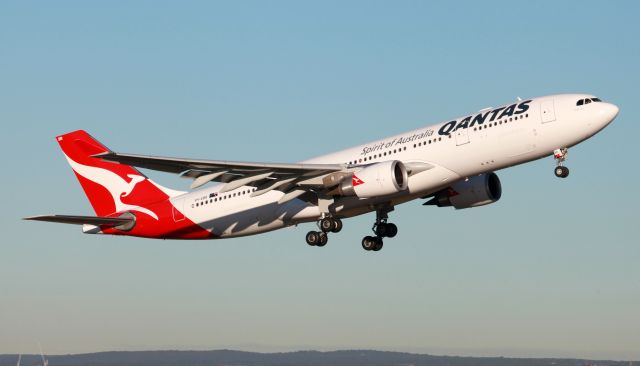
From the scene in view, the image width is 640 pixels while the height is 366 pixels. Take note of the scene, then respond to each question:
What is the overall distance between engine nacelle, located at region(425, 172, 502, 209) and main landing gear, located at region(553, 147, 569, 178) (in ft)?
19.1

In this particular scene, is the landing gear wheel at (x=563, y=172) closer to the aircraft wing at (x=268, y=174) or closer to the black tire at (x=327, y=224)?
the aircraft wing at (x=268, y=174)

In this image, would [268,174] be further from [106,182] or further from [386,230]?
[106,182]

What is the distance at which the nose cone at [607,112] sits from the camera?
137 ft

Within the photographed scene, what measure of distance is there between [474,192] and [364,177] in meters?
7.78

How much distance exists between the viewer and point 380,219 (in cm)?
5059

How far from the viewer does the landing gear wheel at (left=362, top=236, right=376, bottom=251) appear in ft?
167

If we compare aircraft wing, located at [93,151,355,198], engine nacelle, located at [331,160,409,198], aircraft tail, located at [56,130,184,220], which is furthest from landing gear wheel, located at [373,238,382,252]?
aircraft tail, located at [56,130,184,220]

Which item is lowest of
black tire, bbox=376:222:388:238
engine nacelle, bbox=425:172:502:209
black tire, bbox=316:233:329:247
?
black tire, bbox=316:233:329:247

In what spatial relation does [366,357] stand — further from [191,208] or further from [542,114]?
[542,114]

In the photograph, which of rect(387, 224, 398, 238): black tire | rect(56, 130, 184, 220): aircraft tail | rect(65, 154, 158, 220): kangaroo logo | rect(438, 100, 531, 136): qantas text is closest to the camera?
rect(438, 100, 531, 136): qantas text

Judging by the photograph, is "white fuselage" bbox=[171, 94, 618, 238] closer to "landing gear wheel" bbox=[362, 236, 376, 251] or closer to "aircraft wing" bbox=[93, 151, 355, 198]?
"aircraft wing" bbox=[93, 151, 355, 198]

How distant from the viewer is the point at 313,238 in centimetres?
4794

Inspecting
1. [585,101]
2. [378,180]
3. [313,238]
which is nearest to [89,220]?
[313,238]

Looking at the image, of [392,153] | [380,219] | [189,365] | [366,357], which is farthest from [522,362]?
[392,153]
